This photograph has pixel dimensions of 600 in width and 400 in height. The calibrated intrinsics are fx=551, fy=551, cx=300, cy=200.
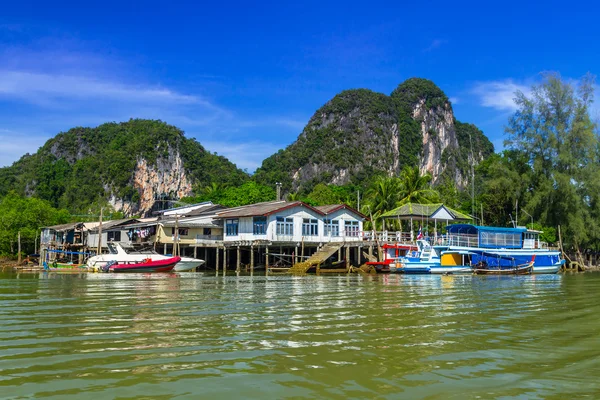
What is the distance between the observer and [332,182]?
348 ft

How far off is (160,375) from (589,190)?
4492 cm

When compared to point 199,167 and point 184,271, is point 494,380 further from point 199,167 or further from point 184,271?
point 199,167

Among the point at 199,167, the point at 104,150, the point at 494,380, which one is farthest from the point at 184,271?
the point at 104,150

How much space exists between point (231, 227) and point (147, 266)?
9476mm

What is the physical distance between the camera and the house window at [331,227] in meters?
42.6

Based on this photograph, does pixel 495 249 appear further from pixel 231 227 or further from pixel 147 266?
pixel 147 266

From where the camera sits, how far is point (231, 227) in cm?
4359

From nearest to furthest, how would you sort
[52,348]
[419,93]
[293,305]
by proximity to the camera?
[52,348], [293,305], [419,93]

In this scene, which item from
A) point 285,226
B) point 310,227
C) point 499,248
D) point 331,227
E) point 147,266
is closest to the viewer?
point 147,266

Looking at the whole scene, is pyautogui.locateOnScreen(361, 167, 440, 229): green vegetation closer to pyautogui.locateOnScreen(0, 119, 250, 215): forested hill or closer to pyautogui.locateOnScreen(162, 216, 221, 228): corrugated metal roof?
pyautogui.locateOnScreen(162, 216, 221, 228): corrugated metal roof

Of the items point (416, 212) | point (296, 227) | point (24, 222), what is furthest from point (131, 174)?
point (416, 212)

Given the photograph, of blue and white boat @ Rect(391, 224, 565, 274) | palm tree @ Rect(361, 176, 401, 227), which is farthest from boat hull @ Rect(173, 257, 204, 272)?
palm tree @ Rect(361, 176, 401, 227)

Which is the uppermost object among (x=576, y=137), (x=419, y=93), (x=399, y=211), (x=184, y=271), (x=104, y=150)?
(x=419, y=93)

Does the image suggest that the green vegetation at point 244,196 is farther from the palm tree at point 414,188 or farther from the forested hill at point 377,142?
the forested hill at point 377,142
